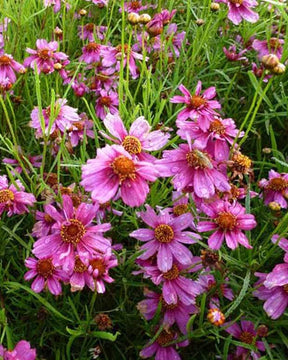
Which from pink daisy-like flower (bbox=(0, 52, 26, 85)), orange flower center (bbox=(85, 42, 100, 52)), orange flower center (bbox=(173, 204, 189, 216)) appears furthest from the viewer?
orange flower center (bbox=(85, 42, 100, 52))

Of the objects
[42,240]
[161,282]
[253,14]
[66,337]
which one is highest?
[253,14]

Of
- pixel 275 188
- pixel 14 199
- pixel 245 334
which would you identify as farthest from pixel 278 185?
pixel 14 199

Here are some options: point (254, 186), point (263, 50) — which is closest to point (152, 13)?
point (263, 50)

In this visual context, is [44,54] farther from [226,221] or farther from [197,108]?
[226,221]

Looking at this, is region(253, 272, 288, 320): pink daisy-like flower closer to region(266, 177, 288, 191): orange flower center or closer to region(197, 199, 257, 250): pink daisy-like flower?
region(197, 199, 257, 250): pink daisy-like flower

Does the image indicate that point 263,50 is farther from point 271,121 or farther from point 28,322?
point 28,322

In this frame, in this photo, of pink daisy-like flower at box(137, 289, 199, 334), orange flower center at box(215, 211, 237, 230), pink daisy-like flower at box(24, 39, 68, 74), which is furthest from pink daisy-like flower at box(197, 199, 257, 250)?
pink daisy-like flower at box(24, 39, 68, 74)
